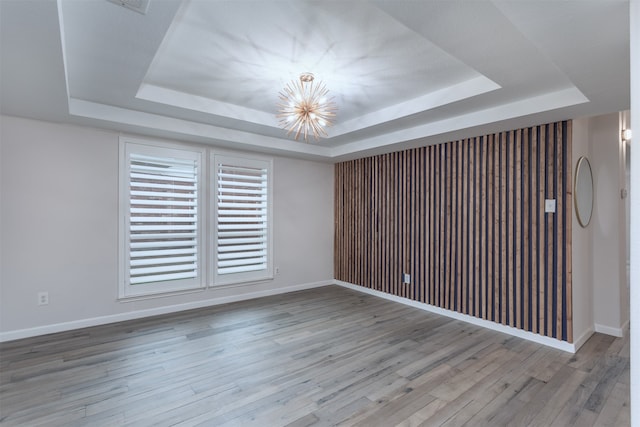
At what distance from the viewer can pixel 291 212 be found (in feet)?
18.0

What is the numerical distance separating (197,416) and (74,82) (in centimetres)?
299

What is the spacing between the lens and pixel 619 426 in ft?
6.79

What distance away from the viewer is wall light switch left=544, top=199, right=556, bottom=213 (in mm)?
3291

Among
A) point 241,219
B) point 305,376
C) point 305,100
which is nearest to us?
point 305,376

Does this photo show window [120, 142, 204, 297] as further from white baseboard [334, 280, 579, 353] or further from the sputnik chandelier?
white baseboard [334, 280, 579, 353]

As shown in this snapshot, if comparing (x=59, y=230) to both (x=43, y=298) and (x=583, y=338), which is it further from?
(x=583, y=338)

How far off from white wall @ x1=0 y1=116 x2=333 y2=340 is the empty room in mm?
23

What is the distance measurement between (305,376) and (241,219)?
276 cm

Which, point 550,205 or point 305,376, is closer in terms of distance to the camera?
point 305,376

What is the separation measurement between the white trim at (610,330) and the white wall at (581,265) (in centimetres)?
13

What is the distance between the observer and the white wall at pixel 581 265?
3.24 m

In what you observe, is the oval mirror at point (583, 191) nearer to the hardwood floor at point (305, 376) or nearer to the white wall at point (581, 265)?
the white wall at point (581, 265)

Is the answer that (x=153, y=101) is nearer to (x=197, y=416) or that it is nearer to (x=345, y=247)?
(x=197, y=416)
